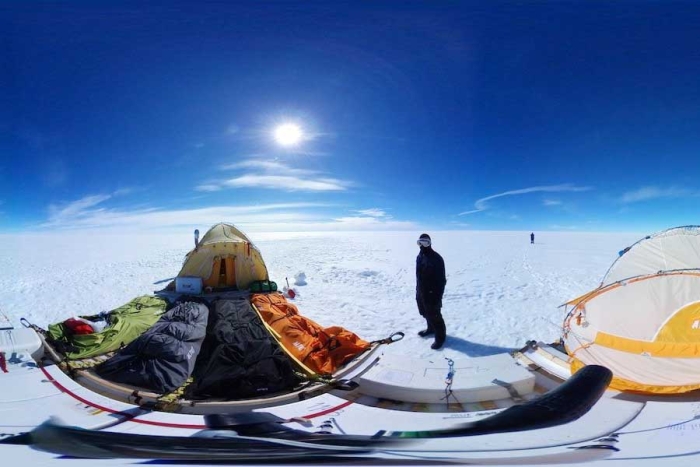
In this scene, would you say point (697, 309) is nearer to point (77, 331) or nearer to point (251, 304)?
point (251, 304)

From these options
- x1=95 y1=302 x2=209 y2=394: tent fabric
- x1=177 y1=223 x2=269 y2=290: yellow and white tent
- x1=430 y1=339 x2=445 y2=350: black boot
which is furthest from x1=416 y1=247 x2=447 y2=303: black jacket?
x1=177 y1=223 x2=269 y2=290: yellow and white tent

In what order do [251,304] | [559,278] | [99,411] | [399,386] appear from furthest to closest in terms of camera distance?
[559,278] → [251,304] → [399,386] → [99,411]

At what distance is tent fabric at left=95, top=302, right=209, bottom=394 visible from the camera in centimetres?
338

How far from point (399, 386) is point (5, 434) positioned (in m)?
3.19

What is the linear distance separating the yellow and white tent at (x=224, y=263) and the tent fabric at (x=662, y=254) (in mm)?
8100

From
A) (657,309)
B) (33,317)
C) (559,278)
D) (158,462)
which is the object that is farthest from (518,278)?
(33,317)

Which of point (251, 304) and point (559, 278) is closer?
point (251, 304)

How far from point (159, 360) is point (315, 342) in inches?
72.9

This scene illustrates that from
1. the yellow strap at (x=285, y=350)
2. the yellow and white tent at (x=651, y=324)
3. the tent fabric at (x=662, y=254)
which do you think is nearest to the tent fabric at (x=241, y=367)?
the yellow strap at (x=285, y=350)

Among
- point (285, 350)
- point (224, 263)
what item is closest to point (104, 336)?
point (285, 350)

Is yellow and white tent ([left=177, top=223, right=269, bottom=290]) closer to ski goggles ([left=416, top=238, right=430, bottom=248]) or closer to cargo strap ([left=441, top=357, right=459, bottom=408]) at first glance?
ski goggles ([left=416, top=238, right=430, bottom=248])

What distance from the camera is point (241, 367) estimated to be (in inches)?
137

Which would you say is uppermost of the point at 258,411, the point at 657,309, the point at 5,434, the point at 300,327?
the point at 657,309

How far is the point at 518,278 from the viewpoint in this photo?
12.0 m
